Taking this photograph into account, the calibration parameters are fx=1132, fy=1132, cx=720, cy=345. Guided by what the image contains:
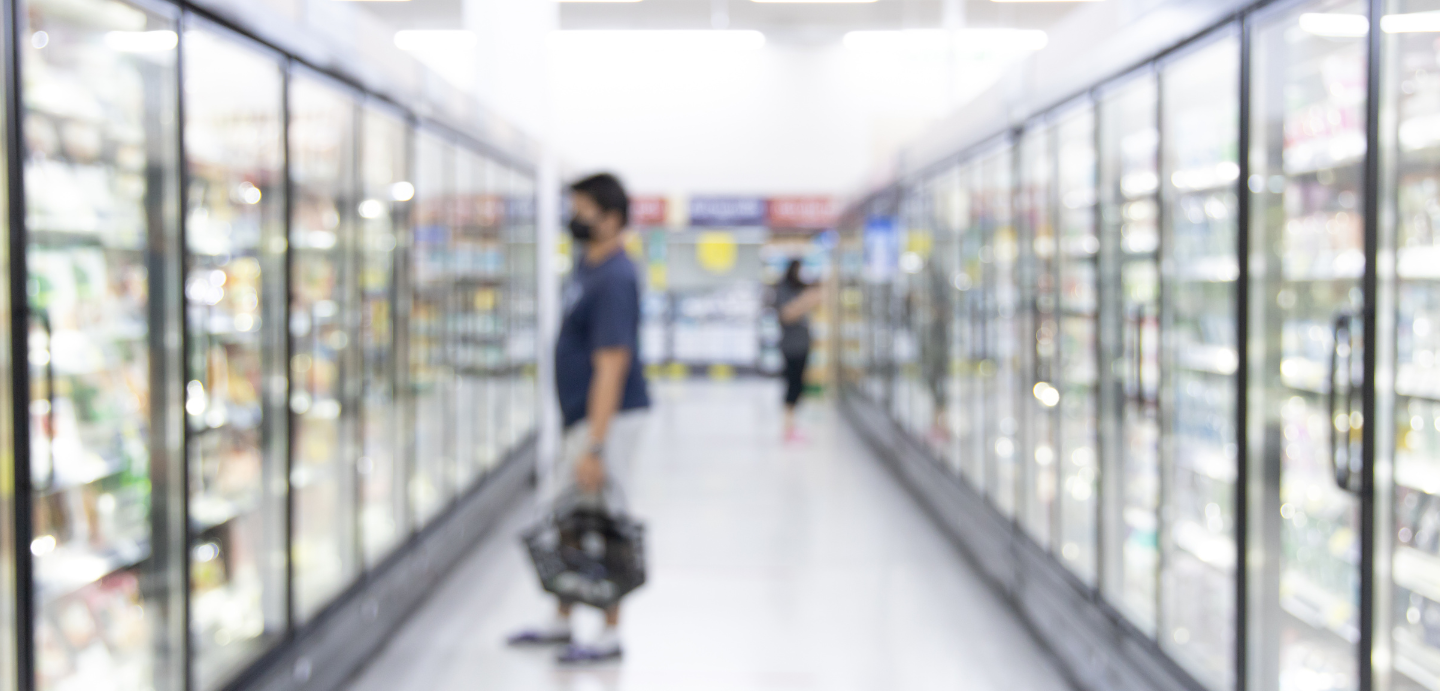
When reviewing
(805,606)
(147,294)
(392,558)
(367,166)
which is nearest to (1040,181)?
(805,606)

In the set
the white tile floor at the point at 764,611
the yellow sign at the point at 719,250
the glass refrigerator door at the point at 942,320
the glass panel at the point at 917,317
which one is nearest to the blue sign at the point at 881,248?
the glass panel at the point at 917,317

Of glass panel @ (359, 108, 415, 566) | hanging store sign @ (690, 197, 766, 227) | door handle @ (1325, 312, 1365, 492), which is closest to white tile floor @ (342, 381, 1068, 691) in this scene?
glass panel @ (359, 108, 415, 566)

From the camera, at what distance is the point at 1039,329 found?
15.0ft

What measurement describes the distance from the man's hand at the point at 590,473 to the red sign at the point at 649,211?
10.0 m

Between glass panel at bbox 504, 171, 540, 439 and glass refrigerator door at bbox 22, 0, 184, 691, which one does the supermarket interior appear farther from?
glass panel at bbox 504, 171, 540, 439

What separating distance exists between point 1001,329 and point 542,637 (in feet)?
8.40

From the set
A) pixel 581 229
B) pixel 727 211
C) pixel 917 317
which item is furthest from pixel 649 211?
pixel 581 229

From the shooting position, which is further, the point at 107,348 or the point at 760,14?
the point at 760,14

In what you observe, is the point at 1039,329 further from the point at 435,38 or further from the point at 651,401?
the point at 435,38

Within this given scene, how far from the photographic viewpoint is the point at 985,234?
5598 mm

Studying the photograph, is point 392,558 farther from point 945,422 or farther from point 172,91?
point 945,422

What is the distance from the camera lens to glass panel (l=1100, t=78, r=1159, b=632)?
3637mm

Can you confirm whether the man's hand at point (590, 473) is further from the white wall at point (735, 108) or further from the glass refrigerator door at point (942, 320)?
the white wall at point (735, 108)

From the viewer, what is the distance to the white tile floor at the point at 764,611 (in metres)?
3.86
